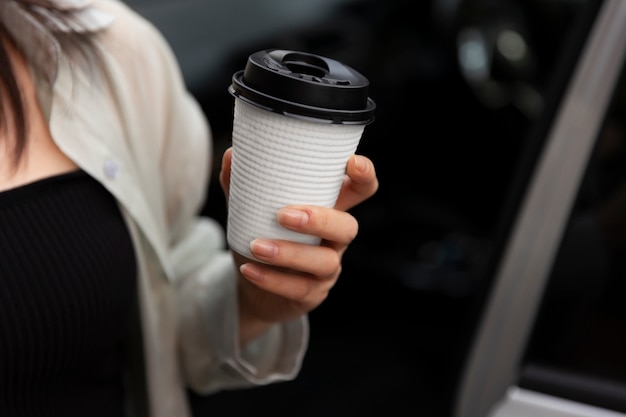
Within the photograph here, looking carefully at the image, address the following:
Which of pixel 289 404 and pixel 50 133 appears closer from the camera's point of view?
pixel 50 133

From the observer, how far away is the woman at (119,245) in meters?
1.03

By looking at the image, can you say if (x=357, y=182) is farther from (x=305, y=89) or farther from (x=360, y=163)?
(x=305, y=89)

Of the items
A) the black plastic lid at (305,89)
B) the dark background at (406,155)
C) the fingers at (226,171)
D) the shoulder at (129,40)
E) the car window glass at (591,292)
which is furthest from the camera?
the dark background at (406,155)

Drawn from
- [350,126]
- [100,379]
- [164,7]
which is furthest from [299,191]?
[164,7]

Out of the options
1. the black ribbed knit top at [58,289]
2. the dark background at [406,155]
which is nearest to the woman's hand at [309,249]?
the black ribbed knit top at [58,289]

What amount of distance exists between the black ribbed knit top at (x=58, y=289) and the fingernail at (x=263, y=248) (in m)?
0.27

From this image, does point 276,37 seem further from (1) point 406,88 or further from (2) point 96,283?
(2) point 96,283

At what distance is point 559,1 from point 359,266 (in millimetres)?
1047

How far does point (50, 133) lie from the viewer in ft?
3.70

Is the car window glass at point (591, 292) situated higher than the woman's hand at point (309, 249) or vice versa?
the woman's hand at point (309, 249)

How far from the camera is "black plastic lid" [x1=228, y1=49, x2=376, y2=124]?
85 centimetres

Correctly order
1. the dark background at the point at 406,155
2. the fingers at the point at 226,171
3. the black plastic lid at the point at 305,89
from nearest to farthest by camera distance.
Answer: the black plastic lid at the point at 305,89
the fingers at the point at 226,171
the dark background at the point at 406,155

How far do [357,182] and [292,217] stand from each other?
3.8 inches

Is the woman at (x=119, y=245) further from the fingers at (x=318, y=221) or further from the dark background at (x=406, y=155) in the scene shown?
the dark background at (x=406, y=155)
